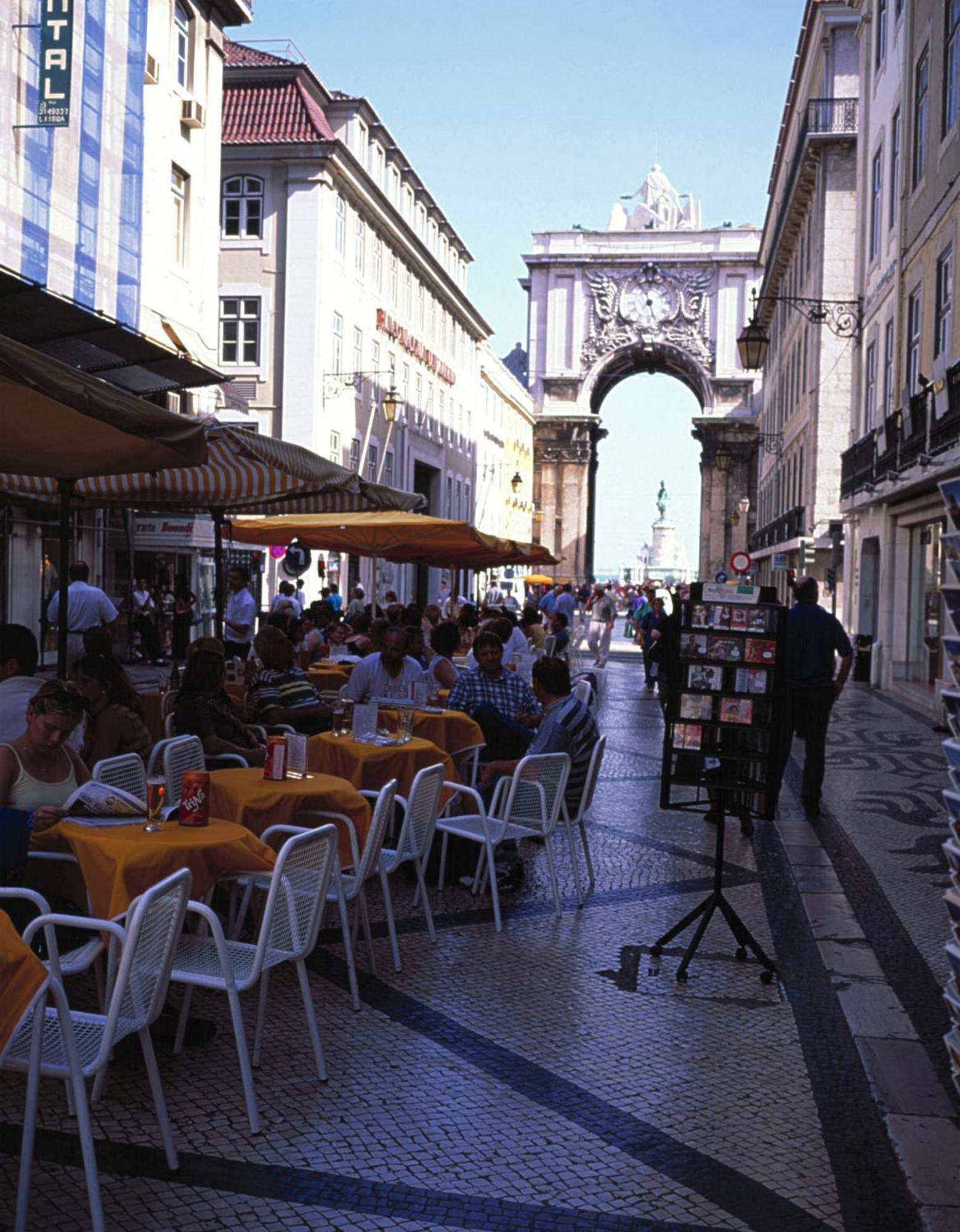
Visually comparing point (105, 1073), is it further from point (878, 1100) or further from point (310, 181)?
point (310, 181)

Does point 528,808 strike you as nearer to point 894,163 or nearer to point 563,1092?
point 563,1092

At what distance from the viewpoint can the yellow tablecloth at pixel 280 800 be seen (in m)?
5.83

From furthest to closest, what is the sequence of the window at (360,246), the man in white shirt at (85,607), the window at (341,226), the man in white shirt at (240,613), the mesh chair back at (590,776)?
1. the window at (360,246)
2. the window at (341,226)
3. the man in white shirt at (240,613)
4. the man in white shirt at (85,607)
5. the mesh chair back at (590,776)

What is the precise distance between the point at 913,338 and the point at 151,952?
2110cm

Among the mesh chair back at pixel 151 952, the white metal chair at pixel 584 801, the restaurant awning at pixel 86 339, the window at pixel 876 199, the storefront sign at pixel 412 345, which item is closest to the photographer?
the mesh chair back at pixel 151 952

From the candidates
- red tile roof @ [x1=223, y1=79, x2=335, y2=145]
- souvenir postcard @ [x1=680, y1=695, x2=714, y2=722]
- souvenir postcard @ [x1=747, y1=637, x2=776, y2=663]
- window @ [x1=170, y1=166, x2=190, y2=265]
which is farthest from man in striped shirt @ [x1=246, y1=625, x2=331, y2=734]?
red tile roof @ [x1=223, y1=79, x2=335, y2=145]

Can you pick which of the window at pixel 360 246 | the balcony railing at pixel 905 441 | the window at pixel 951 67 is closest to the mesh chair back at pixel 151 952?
the balcony railing at pixel 905 441

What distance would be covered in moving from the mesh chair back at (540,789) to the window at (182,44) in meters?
20.9

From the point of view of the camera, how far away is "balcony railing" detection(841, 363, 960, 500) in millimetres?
17359

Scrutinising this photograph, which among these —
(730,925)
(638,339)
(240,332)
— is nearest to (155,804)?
(730,925)

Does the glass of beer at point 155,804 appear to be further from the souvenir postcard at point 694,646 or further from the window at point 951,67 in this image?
the window at point 951,67

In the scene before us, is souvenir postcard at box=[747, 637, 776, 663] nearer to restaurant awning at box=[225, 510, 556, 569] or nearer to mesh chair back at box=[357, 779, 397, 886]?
mesh chair back at box=[357, 779, 397, 886]

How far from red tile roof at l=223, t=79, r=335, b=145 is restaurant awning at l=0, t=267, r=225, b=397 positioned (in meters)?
20.6

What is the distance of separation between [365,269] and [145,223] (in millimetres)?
18159
